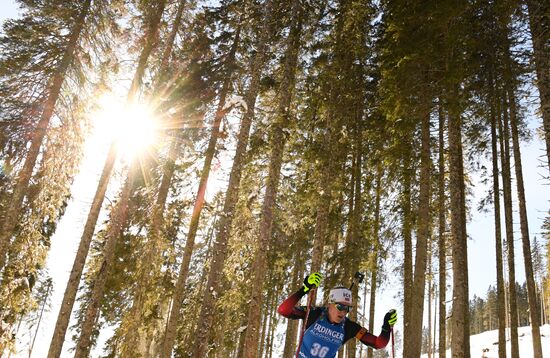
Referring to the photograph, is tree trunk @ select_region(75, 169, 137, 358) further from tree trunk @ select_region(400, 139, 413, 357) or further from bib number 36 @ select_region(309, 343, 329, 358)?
tree trunk @ select_region(400, 139, 413, 357)

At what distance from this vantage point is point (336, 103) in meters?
13.0

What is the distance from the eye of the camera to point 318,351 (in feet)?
17.8

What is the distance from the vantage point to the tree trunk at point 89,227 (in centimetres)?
1112

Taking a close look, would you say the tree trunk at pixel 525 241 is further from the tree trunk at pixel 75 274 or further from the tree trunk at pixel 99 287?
the tree trunk at pixel 75 274

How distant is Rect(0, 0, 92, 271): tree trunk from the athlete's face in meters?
11.3

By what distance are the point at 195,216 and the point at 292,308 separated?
9.68 metres

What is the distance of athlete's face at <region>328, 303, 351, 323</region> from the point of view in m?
5.50

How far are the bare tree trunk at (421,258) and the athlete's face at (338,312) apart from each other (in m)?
5.76

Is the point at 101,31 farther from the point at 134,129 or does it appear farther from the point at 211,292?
the point at 211,292

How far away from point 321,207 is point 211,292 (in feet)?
13.9

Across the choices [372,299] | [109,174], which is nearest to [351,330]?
[109,174]

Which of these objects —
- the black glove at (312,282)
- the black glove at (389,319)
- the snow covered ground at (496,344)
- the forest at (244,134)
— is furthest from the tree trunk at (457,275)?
the snow covered ground at (496,344)

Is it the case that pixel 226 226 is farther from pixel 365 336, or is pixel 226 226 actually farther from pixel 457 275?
pixel 365 336

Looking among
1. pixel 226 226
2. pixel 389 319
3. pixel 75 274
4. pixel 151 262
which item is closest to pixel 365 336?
pixel 389 319
